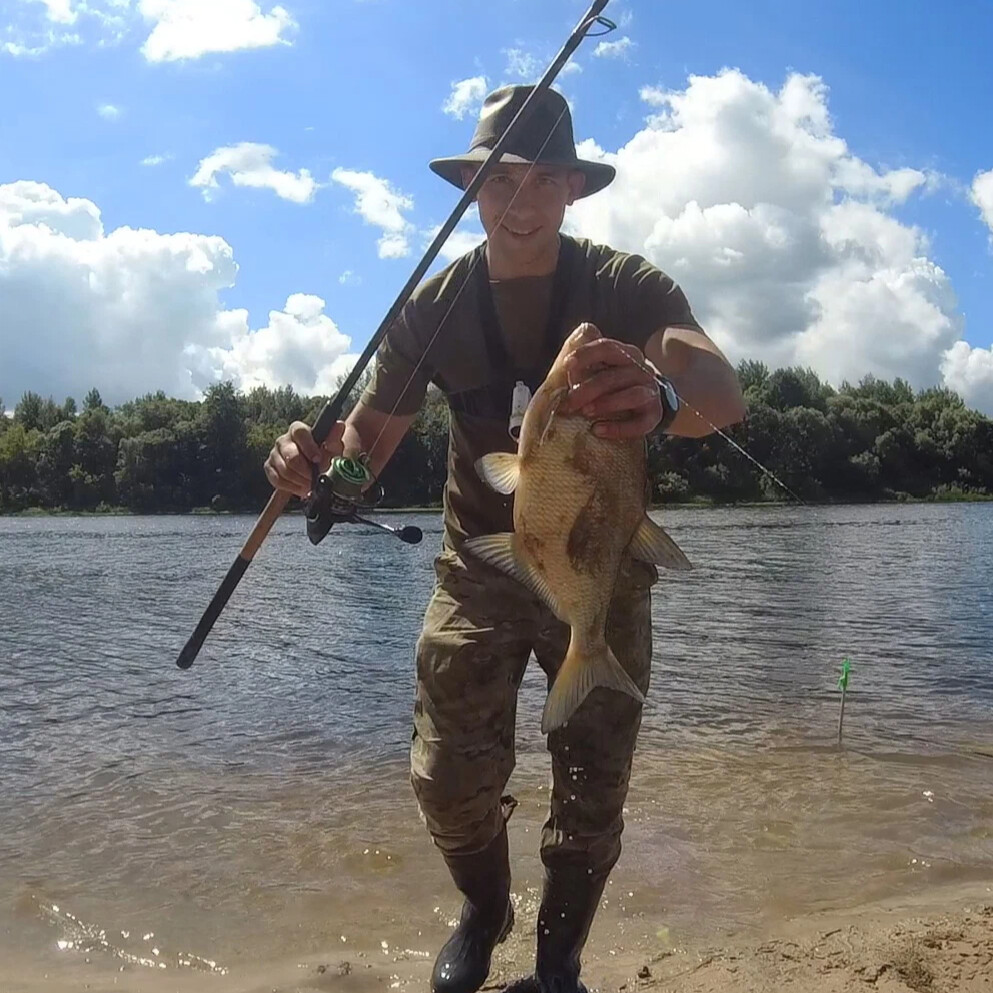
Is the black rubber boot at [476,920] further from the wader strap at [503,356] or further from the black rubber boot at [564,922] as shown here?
the wader strap at [503,356]

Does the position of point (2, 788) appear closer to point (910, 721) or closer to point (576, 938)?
point (576, 938)

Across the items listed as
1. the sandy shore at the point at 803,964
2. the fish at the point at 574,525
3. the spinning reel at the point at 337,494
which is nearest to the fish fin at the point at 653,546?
the fish at the point at 574,525

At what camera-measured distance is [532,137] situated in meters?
4.25

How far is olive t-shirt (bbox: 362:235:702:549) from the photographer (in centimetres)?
404

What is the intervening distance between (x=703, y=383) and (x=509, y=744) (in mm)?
1608

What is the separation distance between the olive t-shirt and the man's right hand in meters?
0.53

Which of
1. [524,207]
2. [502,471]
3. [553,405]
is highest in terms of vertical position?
[524,207]

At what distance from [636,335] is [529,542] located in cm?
113

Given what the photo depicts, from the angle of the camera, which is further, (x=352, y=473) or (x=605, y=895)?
(x=605, y=895)

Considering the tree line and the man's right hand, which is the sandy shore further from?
the tree line

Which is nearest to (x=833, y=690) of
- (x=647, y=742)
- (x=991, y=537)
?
(x=647, y=742)

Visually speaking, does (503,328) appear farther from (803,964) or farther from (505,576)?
(803,964)

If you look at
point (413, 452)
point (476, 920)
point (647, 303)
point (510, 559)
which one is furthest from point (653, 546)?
point (413, 452)

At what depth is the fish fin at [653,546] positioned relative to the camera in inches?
134
